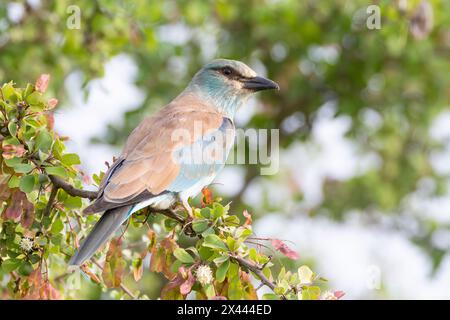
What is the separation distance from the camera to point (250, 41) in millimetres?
9062

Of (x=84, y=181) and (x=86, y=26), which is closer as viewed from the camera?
(x=84, y=181)

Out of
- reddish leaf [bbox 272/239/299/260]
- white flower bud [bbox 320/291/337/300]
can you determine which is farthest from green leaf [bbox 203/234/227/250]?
white flower bud [bbox 320/291/337/300]

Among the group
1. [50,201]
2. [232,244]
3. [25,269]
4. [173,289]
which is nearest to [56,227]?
[50,201]

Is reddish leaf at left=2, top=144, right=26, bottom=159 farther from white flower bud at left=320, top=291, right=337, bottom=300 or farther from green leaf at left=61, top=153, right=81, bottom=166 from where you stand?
white flower bud at left=320, top=291, right=337, bottom=300

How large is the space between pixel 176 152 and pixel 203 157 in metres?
0.20

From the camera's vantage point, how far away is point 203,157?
17.0 feet

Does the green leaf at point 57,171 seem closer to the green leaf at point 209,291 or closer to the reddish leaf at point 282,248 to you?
the green leaf at point 209,291

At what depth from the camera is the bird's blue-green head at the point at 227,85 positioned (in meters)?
6.08

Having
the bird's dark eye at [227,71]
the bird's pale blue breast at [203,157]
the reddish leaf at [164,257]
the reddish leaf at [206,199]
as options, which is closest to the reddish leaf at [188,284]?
the reddish leaf at [164,257]

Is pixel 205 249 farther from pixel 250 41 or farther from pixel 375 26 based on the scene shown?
pixel 250 41

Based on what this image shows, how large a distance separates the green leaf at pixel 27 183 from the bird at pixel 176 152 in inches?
11.2
